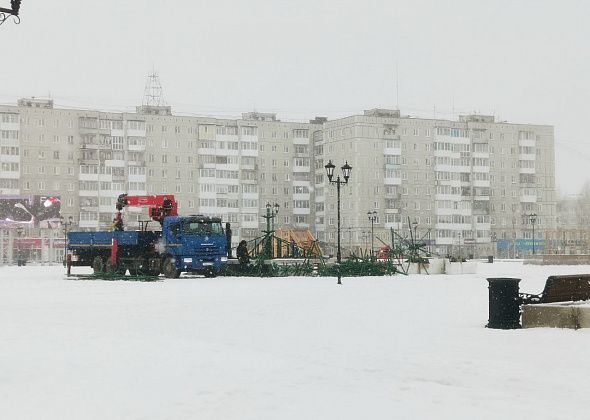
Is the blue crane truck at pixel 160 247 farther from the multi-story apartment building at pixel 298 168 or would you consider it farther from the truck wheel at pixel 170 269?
the multi-story apartment building at pixel 298 168

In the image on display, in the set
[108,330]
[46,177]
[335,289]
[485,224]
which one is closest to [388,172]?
[485,224]

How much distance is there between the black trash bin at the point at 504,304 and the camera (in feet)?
46.8

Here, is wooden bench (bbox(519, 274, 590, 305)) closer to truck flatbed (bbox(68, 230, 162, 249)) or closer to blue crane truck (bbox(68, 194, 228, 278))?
blue crane truck (bbox(68, 194, 228, 278))

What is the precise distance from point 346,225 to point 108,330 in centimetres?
9984

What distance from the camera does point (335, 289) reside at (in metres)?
27.7

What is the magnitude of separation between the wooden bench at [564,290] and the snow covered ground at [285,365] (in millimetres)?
1191

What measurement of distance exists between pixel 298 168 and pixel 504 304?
4191 inches

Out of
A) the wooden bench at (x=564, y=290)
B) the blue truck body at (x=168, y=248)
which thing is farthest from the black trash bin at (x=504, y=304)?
the blue truck body at (x=168, y=248)

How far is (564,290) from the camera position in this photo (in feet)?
50.3

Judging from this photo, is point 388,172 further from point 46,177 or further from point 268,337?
point 268,337

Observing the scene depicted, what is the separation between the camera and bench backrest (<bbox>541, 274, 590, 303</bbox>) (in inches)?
587

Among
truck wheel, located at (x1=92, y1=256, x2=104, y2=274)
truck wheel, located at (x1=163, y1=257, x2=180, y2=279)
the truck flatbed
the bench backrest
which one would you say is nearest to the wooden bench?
the bench backrest

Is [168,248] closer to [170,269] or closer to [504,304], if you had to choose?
[170,269]

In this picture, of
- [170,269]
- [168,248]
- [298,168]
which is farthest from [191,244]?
[298,168]
